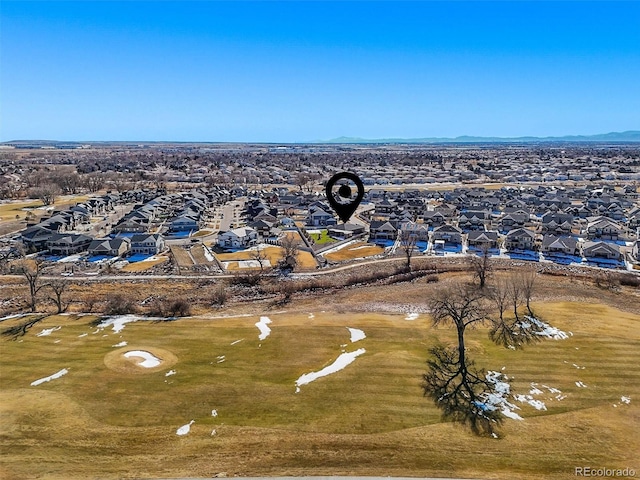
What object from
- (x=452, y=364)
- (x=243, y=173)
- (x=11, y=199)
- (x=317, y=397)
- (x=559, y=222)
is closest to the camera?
(x=317, y=397)

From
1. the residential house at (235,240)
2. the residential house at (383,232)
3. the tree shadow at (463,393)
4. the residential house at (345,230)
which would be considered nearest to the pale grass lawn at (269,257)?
the residential house at (235,240)

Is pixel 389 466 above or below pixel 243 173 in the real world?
below

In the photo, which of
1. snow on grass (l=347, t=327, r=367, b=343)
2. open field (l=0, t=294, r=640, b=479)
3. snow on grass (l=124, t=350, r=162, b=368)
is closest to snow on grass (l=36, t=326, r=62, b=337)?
open field (l=0, t=294, r=640, b=479)

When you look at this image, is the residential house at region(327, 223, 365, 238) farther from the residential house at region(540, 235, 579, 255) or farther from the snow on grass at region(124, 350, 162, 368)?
the snow on grass at region(124, 350, 162, 368)

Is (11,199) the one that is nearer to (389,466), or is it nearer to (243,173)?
(243,173)

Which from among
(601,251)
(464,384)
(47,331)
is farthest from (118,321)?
(601,251)

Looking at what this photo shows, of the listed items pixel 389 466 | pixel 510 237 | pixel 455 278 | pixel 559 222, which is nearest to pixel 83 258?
pixel 455 278
